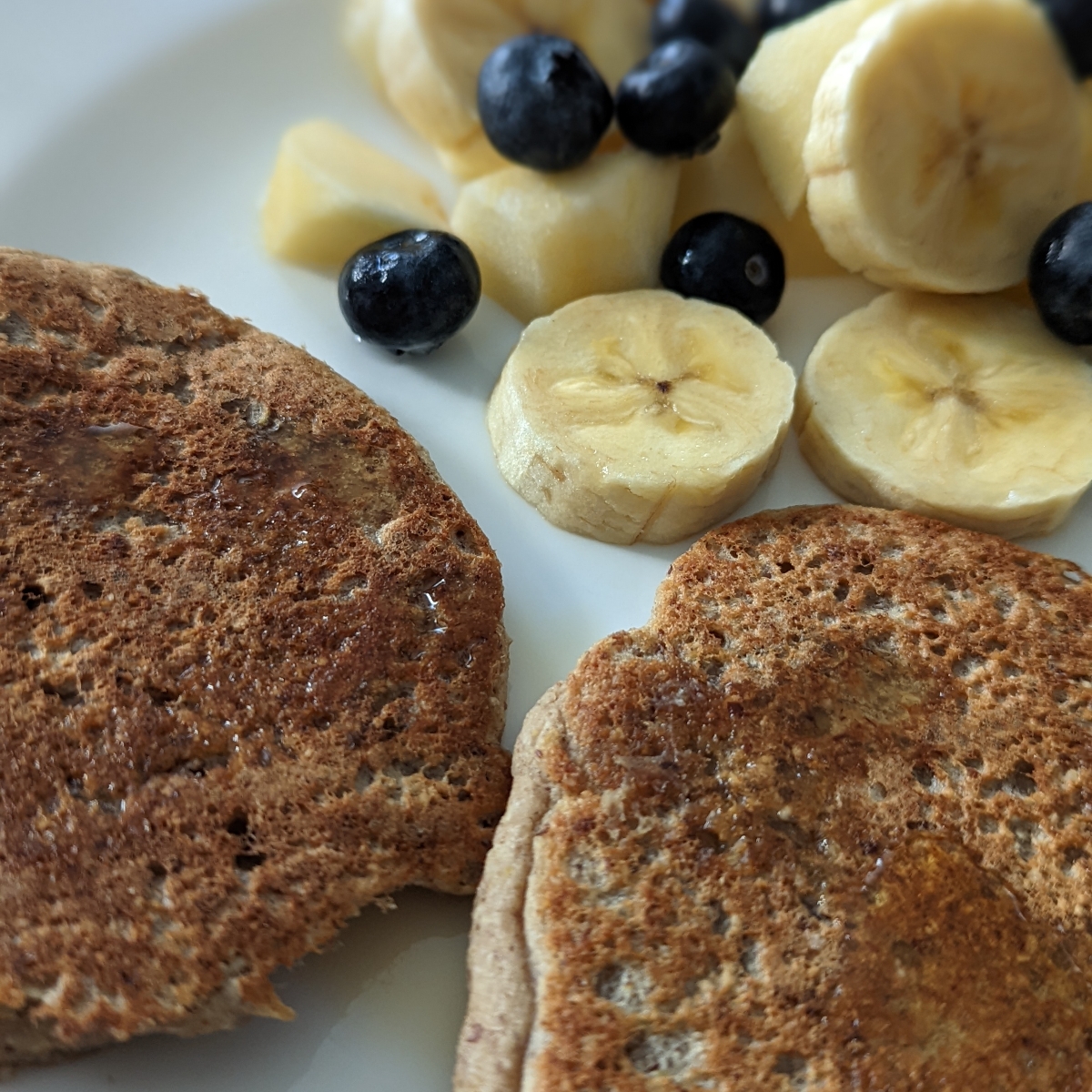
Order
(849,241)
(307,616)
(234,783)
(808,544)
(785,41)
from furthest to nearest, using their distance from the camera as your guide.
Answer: (785,41), (849,241), (808,544), (307,616), (234,783)

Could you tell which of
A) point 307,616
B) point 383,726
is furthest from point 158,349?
point 383,726

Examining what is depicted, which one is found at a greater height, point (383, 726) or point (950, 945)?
point (383, 726)

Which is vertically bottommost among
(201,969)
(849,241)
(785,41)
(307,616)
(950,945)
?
(950,945)

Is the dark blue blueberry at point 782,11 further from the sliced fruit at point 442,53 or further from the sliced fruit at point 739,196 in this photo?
the sliced fruit at point 442,53

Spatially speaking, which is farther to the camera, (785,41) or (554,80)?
(785,41)

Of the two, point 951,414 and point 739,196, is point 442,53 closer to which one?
point 739,196

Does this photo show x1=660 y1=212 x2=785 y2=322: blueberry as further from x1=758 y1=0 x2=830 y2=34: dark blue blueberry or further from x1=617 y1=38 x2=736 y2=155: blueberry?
x1=758 y1=0 x2=830 y2=34: dark blue blueberry

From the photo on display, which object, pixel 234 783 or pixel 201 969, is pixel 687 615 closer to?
pixel 234 783
